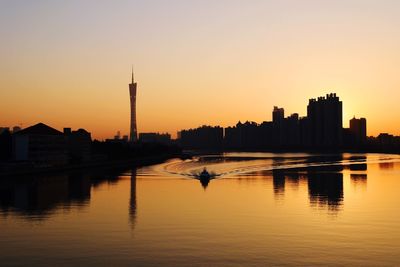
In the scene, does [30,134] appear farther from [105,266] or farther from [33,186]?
[105,266]

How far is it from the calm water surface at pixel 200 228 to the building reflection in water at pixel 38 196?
11 cm

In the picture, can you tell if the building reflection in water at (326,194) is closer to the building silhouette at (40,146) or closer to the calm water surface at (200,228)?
the calm water surface at (200,228)

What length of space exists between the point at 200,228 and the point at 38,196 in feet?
98.7

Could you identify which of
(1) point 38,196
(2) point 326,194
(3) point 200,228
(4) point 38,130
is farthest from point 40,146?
(3) point 200,228

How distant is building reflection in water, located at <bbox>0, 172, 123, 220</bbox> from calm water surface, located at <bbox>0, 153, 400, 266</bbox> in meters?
0.11

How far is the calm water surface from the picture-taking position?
28828 millimetres

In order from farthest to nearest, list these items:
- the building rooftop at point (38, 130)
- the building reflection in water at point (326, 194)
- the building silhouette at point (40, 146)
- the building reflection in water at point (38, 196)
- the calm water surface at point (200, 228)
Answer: the building rooftop at point (38, 130), the building silhouette at point (40, 146), the building reflection in water at point (326, 194), the building reflection in water at point (38, 196), the calm water surface at point (200, 228)

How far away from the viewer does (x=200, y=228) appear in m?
38.3

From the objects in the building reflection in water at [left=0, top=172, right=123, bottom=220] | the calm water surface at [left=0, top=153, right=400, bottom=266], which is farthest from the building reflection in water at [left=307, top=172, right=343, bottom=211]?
the building reflection in water at [left=0, top=172, right=123, bottom=220]

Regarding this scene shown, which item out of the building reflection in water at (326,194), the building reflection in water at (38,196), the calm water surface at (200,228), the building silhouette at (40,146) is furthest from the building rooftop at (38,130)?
the building reflection in water at (326,194)

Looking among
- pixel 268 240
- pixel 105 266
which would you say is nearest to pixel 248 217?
pixel 268 240

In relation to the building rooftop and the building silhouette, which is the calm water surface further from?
the building rooftop

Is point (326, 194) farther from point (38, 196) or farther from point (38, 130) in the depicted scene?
point (38, 130)

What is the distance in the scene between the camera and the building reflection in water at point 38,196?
49188mm
